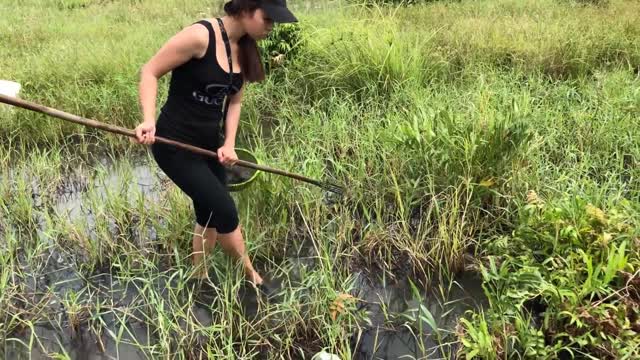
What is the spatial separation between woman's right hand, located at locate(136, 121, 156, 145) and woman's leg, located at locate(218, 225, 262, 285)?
2.23 feet

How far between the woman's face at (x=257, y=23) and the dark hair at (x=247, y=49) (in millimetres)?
25

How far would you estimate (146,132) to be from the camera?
226 centimetres

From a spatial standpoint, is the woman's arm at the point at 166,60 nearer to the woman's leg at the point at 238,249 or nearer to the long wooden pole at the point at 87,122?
the long wooden pole at the point at 87,122

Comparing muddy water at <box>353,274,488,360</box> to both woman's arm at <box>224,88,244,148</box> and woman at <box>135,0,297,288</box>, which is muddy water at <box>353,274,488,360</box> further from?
woman's arm at <box>224,88,244,148</box>

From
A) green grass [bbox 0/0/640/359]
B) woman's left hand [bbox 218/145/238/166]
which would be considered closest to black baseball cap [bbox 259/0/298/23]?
woman's left hand [bbox 218/145/238/166]

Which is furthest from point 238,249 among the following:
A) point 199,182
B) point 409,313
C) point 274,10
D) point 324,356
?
point 274,10

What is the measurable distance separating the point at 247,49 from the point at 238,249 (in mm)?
1073

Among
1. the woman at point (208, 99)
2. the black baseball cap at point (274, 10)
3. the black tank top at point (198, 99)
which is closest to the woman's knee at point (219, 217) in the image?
the woman at point (208, 99)

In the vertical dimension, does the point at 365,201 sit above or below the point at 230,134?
below

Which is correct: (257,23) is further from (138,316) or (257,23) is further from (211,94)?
(138,316)

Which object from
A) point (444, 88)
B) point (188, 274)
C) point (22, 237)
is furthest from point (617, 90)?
point (22, 237)

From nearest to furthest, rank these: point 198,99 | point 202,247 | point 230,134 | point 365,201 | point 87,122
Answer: point 87,122
point 198,99
point 230,134
point 202,247
point 365,201

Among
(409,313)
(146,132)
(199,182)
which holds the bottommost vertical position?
(409,313)

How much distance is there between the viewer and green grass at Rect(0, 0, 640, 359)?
2.44 meters
